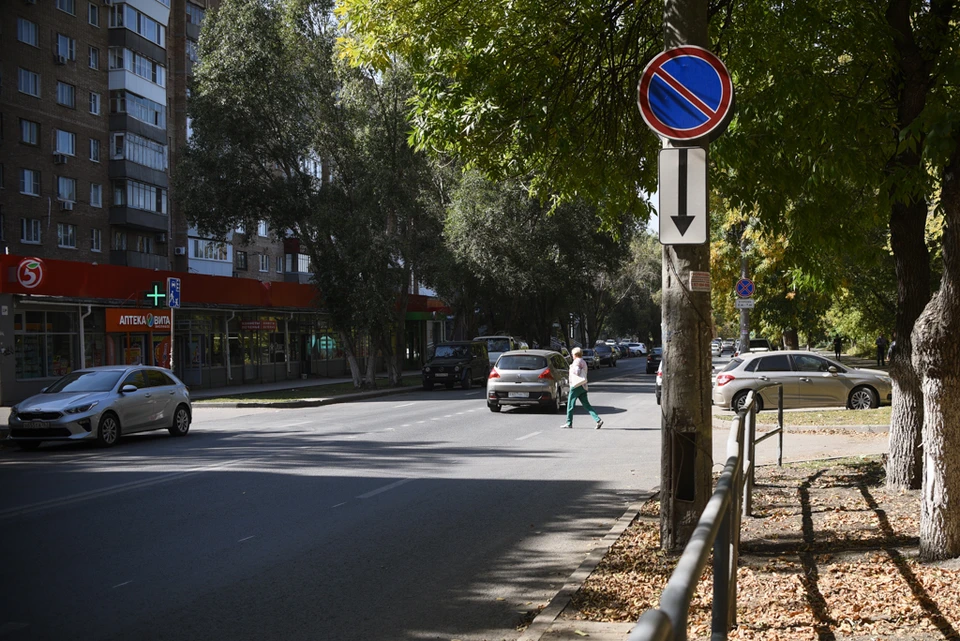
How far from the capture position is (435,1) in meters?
10.6

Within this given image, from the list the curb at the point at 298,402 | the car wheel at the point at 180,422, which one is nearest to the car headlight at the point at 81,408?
the car wheel at the point at 180,422

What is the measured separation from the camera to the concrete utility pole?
20.9 ft

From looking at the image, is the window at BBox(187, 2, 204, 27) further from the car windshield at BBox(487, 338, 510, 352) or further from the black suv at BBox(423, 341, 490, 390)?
the black suv at BBox(423, 341, 490, 390)

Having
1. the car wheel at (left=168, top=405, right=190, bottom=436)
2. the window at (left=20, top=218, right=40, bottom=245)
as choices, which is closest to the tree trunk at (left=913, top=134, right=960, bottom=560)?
the car wheel at (left=168, top=405, right=190, bottom=436)

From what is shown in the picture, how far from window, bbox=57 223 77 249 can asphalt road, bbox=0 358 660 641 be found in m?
30.9

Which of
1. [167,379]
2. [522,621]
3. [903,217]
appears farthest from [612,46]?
[167,379]

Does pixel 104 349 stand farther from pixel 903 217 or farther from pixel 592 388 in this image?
pixel 903 217

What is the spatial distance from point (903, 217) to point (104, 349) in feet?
98.5

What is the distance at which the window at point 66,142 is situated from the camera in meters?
43.4

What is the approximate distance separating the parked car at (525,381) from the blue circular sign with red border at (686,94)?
1587cm

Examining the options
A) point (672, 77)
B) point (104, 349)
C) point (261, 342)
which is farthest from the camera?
point (261, 342)

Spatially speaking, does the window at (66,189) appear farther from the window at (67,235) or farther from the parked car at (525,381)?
the parked car at (525,381)

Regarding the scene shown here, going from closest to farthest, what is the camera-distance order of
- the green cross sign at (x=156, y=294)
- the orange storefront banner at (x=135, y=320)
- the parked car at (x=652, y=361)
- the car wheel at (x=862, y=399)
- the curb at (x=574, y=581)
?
the curb at (x=574, y=581) < the car wheel at (x=862, y=399) < the green cross sign at (x=156, y=294) < the orange storefront banner at (x=135, y=320) < the parked car at (x=652, y=361)

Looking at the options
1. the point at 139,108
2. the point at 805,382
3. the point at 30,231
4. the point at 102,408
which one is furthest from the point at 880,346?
the point at 30,231
